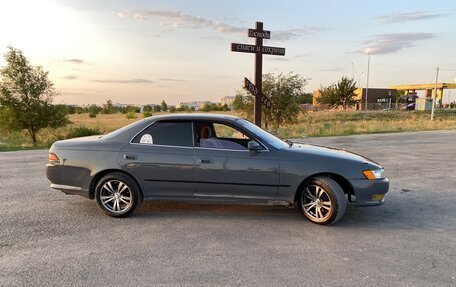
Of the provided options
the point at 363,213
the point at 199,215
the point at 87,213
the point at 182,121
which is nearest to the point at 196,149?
the point at 182,121

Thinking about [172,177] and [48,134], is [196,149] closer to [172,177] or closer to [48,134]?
[172,177]

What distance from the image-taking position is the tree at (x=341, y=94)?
61250mm

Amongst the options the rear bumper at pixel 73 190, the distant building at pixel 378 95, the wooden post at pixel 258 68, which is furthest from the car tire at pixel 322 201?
the distant building at pixel 378 95

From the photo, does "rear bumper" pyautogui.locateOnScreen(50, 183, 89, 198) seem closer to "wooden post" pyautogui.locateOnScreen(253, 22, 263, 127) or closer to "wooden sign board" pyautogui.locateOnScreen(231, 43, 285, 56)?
"wooden sign board" pyautogui.locateOnScreen(231, 43, 285, 56)

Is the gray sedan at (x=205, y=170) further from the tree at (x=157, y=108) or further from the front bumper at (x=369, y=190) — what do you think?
the tree at (x=157, y=108)

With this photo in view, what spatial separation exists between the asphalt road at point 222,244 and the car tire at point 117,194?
6.1 inches

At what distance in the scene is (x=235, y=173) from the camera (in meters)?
4.53

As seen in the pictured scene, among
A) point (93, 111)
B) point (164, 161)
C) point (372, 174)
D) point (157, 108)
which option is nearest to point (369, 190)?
point (372, 174)

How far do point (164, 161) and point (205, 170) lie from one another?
0.62m

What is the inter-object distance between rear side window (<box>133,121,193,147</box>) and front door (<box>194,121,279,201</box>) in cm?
25

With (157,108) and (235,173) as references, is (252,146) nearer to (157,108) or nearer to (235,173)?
(235,173)

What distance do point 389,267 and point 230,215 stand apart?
2.26 m

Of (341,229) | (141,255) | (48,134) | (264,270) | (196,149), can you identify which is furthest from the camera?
(48,134)

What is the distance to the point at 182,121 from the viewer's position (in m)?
4.88
